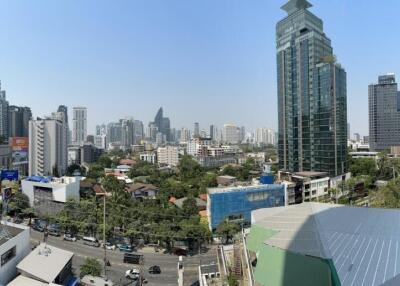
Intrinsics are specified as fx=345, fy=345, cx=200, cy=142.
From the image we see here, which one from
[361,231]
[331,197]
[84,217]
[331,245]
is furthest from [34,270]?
[331,197]

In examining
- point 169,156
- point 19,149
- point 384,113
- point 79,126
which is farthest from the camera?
point 79,126

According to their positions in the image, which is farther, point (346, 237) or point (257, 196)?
point (257, 196)

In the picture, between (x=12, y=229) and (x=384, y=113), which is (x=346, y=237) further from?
(x=384, y=113)

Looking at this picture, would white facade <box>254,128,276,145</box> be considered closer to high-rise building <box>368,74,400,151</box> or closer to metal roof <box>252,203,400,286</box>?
high-rise building <box>368,74,400,151</box>

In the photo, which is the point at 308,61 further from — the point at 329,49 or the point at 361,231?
the point at 361,231

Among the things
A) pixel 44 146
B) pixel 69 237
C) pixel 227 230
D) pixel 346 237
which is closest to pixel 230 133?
pixel 44 146

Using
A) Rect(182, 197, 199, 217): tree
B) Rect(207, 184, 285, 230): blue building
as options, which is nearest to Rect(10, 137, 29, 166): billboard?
Rect(182, 197, 199, 217): tree
